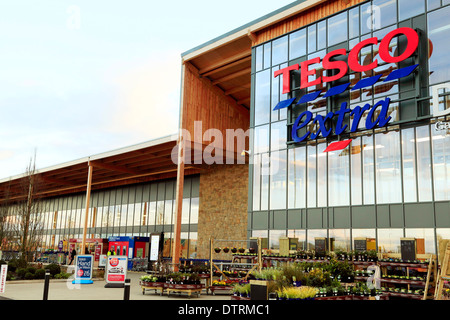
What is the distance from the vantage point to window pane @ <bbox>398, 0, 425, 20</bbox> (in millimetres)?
20175

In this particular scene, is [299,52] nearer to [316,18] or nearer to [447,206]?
[316,18]

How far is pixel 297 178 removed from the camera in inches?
961

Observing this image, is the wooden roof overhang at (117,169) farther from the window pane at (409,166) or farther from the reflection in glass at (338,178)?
the window pane at (409,166)

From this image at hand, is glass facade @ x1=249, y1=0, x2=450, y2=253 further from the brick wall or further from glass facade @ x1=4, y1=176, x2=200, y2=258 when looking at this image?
glass facade @ x1=4, y1=176, x2=200, y2=258

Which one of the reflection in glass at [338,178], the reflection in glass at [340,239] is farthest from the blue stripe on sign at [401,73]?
the reflection in glass at [340,239]

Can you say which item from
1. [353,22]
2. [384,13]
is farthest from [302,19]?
[384,13]

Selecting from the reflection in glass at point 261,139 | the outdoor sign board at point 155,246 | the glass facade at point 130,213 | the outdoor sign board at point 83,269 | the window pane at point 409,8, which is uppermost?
the window pane at point 409,8

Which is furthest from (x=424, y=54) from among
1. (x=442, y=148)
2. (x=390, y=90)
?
(x=442, y=148)

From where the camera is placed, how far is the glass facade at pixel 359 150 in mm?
19188

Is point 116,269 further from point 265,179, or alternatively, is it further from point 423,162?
point 423,162

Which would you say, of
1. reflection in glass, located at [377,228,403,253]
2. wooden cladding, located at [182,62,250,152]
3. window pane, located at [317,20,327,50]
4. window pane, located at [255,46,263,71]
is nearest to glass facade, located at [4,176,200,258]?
wooden cladding, located at [182,62,250,152]

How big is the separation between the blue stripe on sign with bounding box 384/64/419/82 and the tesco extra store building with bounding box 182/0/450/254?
0.15 ft

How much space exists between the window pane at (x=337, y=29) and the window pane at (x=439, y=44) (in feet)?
15.0

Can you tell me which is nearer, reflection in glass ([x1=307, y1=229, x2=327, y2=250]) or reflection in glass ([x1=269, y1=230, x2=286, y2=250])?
reflection in glass ([x1=307, y1=229, x2=327, y2=250])
